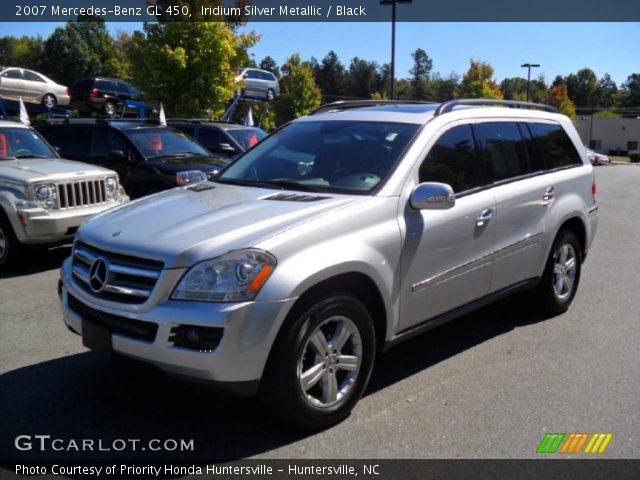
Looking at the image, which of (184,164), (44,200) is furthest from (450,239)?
(184,164)

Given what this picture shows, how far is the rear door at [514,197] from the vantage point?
4.89m

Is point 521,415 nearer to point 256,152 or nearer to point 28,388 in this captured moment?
point 256,152

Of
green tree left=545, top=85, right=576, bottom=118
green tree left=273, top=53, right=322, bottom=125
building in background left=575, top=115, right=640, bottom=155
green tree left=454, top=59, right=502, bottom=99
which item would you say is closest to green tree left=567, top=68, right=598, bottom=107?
building in background left=575, top=115, right=640, bottom=155

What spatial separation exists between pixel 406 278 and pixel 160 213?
1587mm

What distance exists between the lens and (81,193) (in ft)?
26.2

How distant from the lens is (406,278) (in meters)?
3.99

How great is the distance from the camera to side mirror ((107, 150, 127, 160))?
10.1m

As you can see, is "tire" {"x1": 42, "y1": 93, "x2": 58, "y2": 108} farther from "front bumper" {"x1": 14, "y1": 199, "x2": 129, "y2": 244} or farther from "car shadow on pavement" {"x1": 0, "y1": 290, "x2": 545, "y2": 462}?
"car shadow on pavement" {"x1": 0, "y1": 290, "x2": 545, "y2": 462}

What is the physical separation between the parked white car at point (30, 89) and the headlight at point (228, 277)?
22.2 meters

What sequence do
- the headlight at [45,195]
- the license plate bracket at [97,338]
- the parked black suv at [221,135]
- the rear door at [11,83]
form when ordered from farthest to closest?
the rear door at [11,83], the parked black suv at [221,135], the headlight at [45,195], the license plate bracket at [97,338]

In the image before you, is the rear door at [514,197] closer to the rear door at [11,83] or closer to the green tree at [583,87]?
the rear door at [11,83]

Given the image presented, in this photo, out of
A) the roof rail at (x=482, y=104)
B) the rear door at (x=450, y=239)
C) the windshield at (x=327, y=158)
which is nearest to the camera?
the rear door at (x=450, y=239)

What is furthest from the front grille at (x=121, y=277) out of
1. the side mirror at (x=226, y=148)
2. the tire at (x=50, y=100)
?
the tire at (x=50, y=100)

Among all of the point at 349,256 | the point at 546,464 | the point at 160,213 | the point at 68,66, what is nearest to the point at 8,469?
the point at 160,213
